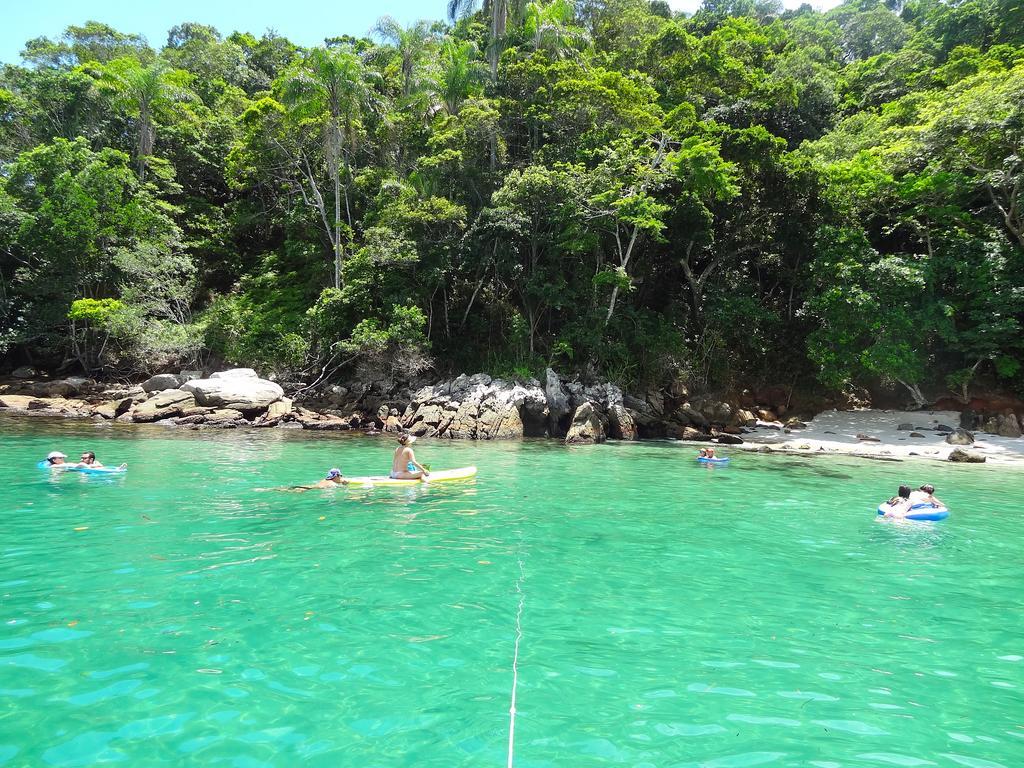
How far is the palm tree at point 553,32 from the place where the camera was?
1134 inches

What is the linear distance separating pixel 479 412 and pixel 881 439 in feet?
51.3

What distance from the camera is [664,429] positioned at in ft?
79.2

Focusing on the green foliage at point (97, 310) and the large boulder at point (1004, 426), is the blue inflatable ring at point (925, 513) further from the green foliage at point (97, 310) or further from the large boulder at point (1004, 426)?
the green foliage at point (97, 310)

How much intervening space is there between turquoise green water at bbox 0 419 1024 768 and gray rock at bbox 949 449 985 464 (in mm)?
9111

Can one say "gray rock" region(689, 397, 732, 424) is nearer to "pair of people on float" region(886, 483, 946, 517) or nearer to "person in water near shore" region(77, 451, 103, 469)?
"pair of people on float" region(886, 483, 946, 517)

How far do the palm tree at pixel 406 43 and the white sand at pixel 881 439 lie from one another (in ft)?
92.8

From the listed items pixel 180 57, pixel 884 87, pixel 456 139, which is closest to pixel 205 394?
pixel 456 139

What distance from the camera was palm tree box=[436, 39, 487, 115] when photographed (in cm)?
2934

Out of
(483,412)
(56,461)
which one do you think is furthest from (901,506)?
(56,461)

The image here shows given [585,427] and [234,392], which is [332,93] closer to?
[234,392]

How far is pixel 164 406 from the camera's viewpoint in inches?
904

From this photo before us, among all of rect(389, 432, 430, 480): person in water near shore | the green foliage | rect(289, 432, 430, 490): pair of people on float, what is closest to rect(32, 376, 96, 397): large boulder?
the green foliage

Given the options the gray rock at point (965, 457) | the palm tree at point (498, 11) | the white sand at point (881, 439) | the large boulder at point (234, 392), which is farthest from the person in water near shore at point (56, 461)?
the palm tree at point (498, 11)

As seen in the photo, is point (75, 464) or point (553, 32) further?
point (553, 32)
